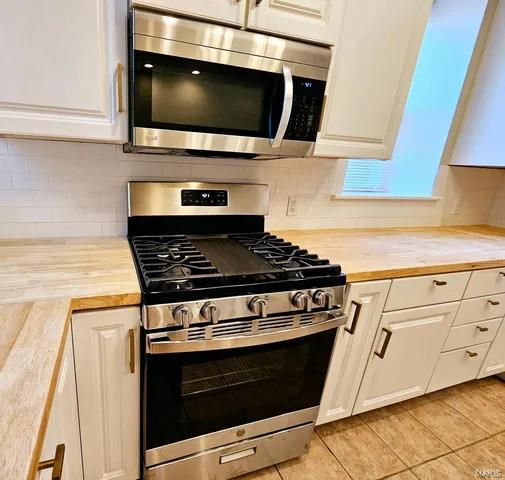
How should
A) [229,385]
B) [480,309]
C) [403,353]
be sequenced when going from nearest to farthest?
[229,385] → [403,353] → [480,309]

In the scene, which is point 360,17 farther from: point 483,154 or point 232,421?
point 232,421

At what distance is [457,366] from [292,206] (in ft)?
4.45

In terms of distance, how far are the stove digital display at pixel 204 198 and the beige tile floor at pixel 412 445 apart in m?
1.24

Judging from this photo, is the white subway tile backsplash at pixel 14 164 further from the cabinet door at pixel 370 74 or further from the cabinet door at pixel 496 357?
the cabinet door at pixel 496 357

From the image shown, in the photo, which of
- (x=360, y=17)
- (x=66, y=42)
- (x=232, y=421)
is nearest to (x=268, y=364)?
(x=232, y=421)

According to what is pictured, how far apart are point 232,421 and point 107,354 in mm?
568

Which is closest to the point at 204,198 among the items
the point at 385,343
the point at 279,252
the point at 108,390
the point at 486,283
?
the point at 279,252

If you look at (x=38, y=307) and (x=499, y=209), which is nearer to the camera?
(x=38, y=307)

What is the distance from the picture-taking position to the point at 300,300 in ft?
3.69

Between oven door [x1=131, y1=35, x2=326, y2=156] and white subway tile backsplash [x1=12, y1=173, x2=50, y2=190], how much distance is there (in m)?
0.53

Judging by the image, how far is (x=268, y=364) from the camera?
121 centimetres

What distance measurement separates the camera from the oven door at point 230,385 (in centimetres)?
104

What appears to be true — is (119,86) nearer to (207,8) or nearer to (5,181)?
(207,8)

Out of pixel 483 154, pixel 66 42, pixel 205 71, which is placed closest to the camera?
pixel 66 42
